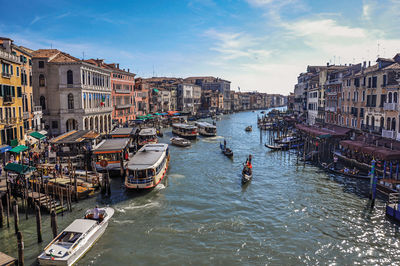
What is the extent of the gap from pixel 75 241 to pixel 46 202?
19.5 ft

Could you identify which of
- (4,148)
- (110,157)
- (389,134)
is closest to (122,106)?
(110,157)

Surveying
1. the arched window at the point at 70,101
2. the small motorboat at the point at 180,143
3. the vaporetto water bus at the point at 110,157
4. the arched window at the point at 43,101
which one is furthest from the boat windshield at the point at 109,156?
the small motorboat at the point at 180,143

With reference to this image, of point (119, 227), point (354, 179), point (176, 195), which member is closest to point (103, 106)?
point (176, 195)

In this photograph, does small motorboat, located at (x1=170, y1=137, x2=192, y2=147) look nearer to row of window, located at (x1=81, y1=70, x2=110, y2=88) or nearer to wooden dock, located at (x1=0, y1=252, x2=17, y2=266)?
row of window, located at (x1=81, y1=70, x2=110, y2=88)

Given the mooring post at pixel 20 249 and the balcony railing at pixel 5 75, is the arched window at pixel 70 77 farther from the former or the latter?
the mooring post at pixel 20 249

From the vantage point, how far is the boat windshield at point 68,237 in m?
13.1

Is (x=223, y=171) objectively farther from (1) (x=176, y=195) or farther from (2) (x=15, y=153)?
(2) (x=15, y=153)

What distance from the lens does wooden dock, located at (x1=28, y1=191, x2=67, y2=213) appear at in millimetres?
17297

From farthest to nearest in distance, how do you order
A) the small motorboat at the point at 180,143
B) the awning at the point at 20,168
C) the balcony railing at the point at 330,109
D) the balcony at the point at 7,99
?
the balcony railing at the point at 330,109
the small motorboat at the point at 180,143
the balcony at the point at 7,99
the awning at the point at 20,168

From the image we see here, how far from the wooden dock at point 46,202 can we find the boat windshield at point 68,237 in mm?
4128

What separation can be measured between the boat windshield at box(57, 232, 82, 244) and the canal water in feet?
3.29

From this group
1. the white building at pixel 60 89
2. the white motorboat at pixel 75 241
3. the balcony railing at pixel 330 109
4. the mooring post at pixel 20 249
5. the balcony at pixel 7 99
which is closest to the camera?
the mooring post at pixel 20 249

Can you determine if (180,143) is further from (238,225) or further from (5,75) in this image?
(238,225)

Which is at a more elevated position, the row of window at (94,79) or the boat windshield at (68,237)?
the row of window at (94,79)
